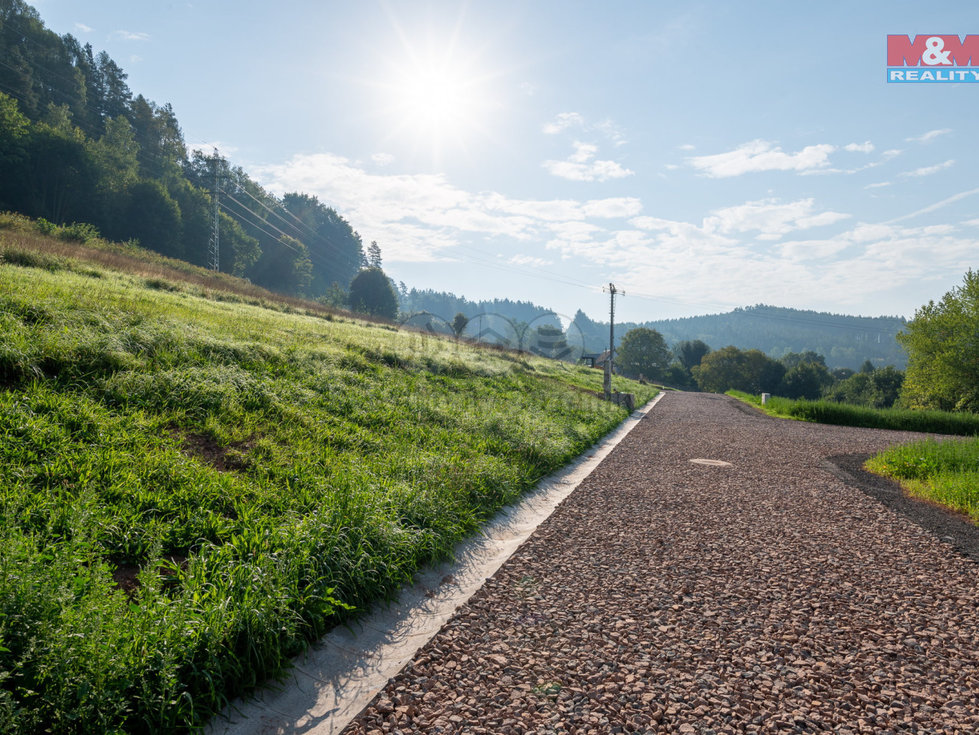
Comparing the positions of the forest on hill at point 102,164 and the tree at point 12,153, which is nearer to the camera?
the tree at point 12,153

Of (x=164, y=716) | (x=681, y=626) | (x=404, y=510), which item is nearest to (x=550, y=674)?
(x=681, y=626)

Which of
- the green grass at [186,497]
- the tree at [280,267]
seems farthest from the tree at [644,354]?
the green grass at [186,497]

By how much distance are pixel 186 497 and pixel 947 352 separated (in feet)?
156

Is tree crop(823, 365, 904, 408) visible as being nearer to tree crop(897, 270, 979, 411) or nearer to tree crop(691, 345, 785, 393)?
tree crop(691, 345, 785, 393)

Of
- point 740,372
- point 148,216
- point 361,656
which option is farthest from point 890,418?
point 740,372

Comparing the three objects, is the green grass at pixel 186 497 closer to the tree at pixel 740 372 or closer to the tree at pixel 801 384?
the tree at pixel 740 372

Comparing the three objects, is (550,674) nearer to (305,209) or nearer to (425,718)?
(425,718)

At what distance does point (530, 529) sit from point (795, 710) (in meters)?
→ 3.07

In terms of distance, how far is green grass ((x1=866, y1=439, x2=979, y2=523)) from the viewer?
6555mm

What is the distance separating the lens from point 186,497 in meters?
4.18

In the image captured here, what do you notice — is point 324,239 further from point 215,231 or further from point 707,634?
point 707,634

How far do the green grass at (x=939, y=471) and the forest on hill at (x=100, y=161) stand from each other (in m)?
47.9

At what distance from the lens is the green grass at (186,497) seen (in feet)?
7.82

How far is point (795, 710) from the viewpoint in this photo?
8.47ft
